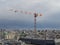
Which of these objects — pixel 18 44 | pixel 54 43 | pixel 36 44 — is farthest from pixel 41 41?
pixel 18 44

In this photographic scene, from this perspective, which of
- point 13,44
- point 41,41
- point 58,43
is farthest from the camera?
point 41,41

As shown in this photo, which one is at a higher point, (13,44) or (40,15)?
(40,15)

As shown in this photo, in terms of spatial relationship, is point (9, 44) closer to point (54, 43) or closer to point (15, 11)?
point (54, 43)

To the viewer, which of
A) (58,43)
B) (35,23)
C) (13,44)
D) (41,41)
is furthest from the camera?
(35,23)

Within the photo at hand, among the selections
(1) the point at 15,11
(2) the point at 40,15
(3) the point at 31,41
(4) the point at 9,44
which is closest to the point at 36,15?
(2) the point at 40,15

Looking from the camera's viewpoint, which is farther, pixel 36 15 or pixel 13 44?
pixel 36 15

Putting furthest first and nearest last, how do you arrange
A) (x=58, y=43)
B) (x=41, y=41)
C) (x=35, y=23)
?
1. (x=35, y=23)
2. (x=41, y=41)
3. (x=58, y=43)

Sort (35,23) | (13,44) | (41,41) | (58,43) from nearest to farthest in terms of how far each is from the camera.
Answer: (13,44)
(58,43)
(41,41)
(35,23)

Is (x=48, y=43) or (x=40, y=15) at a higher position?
(x=40, y=15)

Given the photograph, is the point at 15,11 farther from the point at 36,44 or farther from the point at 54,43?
the point at 54,43
